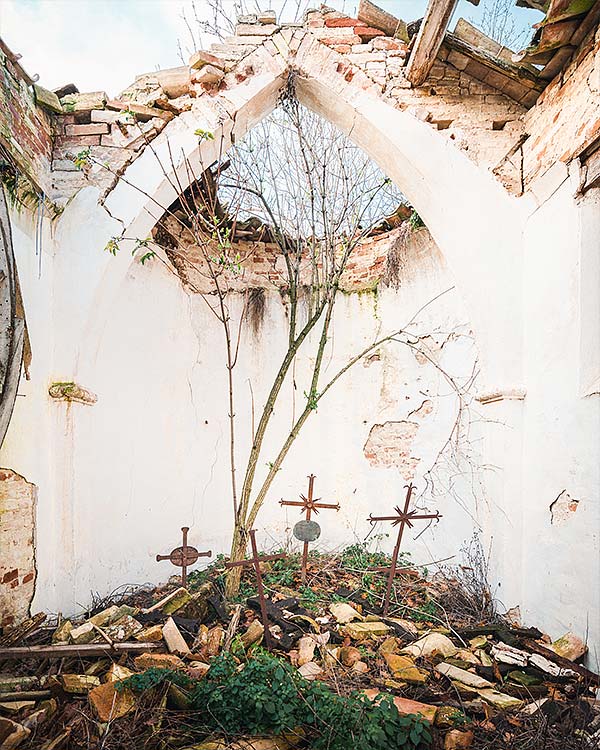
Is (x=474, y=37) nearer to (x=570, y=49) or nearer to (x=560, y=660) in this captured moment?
(x=570, y=49)

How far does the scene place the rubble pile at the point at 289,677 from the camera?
9.66ft

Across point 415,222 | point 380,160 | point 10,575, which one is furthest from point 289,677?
point 415,222

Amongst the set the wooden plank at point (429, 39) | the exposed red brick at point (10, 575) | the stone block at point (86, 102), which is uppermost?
the wooden plank at point (429, 39)

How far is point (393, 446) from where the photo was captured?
6746 millimetres

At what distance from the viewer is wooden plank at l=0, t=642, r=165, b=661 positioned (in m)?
3.60

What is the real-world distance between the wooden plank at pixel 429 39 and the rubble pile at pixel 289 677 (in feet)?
14.2

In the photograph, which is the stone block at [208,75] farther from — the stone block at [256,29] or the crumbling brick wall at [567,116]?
the crumbling brick wall at [567,116]

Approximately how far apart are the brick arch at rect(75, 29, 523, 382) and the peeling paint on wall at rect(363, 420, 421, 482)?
1978 millimetres

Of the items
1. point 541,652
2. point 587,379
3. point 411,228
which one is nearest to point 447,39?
point 411,228

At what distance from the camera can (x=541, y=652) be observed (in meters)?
3.82

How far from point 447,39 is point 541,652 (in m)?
4.53

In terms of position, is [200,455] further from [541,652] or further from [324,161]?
[541,652]

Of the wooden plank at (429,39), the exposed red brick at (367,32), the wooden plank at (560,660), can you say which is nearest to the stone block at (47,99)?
the exposed red brick at (367,32)

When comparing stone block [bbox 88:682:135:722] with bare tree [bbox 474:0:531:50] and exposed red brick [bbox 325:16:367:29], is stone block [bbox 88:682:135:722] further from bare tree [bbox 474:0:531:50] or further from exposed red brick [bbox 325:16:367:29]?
bare tree [bbox 474:0:531:50]
